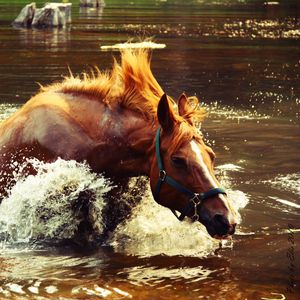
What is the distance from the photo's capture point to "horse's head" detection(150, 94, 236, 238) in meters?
6.28

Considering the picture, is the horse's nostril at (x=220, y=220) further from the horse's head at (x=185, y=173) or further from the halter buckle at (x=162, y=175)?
the halter buckle at (x=162, y=175)

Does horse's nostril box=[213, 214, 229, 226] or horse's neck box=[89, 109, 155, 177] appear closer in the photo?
horse's nostril box=[213, 214, 229, 226]

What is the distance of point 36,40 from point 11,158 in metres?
27.7

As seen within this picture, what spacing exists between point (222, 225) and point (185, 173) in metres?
0.57

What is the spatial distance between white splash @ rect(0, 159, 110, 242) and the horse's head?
707 millimetres

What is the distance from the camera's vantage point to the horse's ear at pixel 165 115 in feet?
21.4

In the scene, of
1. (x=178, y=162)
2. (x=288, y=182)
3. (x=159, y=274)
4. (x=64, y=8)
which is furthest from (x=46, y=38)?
(x=159, y=274)

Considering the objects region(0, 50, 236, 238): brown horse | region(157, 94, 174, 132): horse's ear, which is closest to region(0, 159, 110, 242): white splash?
region(0, 50, 236, 238): brown horse

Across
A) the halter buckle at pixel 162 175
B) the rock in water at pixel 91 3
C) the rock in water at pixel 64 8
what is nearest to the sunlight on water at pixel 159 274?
the halter buckle at pixel 162 175

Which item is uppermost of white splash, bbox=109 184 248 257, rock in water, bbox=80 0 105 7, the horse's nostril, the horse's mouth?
rock in water, bbox=80 0 105 7

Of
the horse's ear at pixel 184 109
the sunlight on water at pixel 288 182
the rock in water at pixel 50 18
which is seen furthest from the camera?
the rock in water at pixel 50 18

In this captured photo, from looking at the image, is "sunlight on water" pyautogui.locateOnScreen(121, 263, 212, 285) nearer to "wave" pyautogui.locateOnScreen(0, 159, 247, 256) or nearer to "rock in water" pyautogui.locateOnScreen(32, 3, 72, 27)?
"wave" pyautogui.locateOnScreen(0, 159, 247, 256)

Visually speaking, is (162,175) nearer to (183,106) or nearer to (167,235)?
(183,106)

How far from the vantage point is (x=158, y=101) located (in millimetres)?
7062
